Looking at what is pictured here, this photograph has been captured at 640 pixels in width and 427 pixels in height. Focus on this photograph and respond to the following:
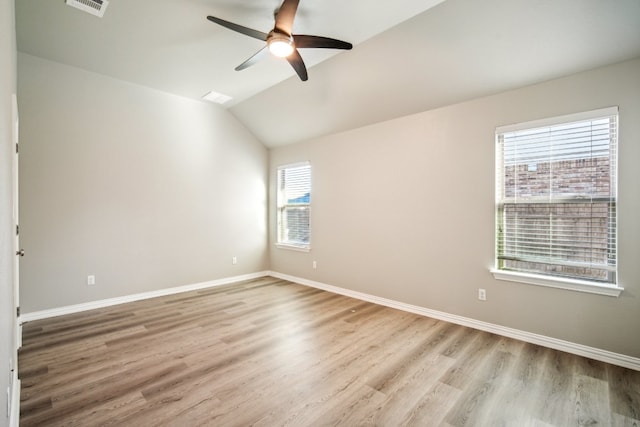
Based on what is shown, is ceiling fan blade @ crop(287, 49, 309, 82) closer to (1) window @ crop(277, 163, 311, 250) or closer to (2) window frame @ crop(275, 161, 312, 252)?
(1) window @ crop(277, 163, 311, 250)

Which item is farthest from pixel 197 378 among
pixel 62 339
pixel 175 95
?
pixel 175 95

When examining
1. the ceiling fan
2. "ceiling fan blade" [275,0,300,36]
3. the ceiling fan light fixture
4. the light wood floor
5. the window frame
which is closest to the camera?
the light wood floor

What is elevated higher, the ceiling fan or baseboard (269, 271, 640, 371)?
the ceiling fan

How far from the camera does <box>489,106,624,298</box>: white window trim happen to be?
2498 mm

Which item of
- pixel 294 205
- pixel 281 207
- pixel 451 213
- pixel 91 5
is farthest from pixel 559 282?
pixel 91 5

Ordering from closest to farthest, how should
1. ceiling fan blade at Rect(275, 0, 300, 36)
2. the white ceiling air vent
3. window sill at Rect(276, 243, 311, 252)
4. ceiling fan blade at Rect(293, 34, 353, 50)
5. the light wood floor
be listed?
1. the light wood floor
2. ceiling fan blade at Rect(275, 0, 300, 36)
3. ceiling fan blade at Rect(293, 34, 353, 50)
4. the white ceiling air vent
5. window sill at Rect(276, 243, 311, 252)

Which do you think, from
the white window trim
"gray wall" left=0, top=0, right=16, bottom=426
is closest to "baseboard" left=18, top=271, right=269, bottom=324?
"gray wall" left=0, top=0, right=16, bottom=426

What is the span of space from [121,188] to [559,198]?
17.4 ft

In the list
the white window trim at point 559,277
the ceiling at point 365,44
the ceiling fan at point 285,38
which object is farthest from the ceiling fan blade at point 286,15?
the white window trim at point 559,277

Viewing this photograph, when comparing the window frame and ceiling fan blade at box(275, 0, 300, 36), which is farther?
the window frame

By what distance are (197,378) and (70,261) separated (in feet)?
8.86

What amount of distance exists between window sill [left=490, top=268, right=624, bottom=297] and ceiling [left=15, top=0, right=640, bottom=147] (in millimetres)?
1942

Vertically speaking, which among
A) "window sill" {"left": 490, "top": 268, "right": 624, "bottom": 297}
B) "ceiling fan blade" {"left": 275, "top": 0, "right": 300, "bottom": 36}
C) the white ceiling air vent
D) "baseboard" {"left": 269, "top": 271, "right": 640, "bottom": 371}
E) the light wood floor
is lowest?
the light wood floor

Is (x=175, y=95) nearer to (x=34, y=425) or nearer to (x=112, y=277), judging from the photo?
(x=112, y=277)
